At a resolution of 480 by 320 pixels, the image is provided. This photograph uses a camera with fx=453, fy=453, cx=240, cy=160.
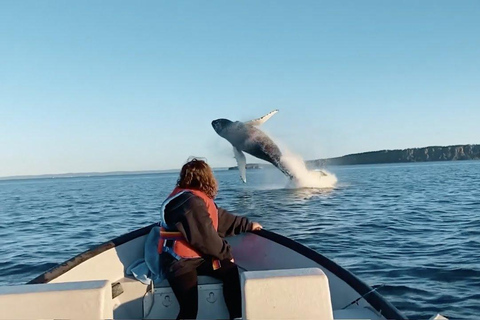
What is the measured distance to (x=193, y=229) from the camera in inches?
169

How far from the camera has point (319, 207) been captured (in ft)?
63.7

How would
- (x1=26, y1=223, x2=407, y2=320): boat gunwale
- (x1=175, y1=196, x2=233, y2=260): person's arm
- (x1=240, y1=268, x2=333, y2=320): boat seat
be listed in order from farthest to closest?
(x1=175, y1=196, x2=233, y2=260): person's arm < (x1=26, y1=223, x2=407, y2=320): boat gunwale < (x1=240, y1=268, x2=333, y2=320): boat seat

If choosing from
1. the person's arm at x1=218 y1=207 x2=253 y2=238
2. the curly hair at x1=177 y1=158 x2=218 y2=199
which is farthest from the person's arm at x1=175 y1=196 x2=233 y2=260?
the person's arm at x1=218 y1=207 x2=253 y2=238

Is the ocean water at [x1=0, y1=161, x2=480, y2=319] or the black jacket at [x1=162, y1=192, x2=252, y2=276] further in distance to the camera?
the ocean water at [x1=0, y1=161, x2=480, y2=319]

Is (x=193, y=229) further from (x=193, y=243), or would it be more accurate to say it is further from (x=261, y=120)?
(x=261, y=120)

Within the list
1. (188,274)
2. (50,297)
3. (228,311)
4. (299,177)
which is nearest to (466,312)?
(228,311)

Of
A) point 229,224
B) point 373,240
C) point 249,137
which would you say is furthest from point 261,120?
point 229,224

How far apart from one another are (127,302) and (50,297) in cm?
208

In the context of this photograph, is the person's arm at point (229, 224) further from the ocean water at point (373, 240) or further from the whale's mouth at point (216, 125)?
the whale's mouth at point (216, 125)

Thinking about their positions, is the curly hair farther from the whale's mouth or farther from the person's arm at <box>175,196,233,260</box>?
the whale's mouth

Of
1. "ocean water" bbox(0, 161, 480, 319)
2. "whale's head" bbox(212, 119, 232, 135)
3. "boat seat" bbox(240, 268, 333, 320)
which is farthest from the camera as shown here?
"whale's head" bbox(212, 119, 232, 135)

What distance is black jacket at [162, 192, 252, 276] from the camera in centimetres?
429

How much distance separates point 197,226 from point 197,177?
0.50 m

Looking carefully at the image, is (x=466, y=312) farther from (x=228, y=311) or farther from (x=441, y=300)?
(x=228, y=311)
